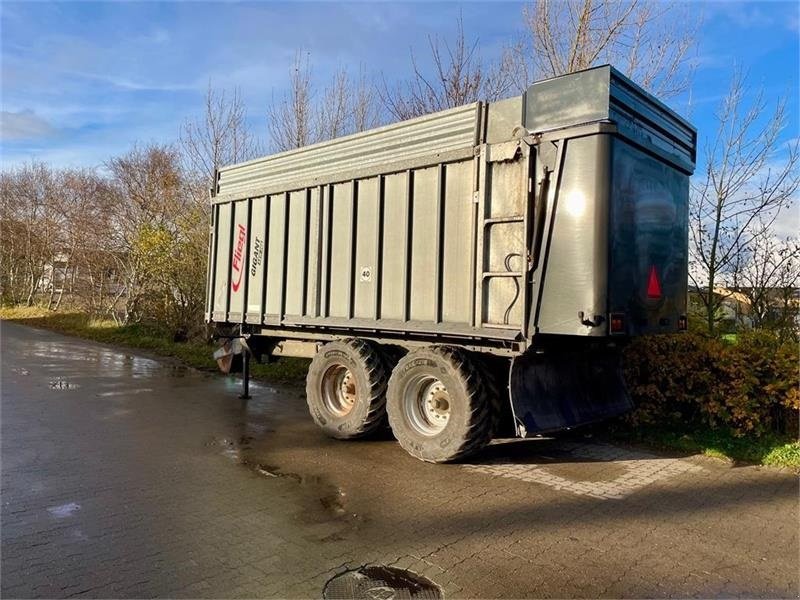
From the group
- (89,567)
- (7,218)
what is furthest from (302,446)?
(7,218)

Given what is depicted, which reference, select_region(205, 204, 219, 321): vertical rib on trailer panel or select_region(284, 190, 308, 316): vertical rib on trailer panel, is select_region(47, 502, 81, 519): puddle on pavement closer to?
select_region(284, 190, 308, 316): vertical rib on trailer panel

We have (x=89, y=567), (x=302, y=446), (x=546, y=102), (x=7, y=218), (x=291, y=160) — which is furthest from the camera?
(x=7, y=218)

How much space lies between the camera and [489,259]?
19.0 feet

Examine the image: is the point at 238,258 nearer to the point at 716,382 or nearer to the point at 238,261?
the point at 238,261

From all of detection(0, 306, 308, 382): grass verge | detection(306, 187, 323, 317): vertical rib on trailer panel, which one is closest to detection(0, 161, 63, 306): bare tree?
detection(0, 306, 308, 382): grass verge

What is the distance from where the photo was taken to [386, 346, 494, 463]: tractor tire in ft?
18.9

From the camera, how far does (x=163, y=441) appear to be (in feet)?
22.6

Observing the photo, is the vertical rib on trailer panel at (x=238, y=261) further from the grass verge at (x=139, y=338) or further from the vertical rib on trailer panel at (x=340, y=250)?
the grass verge at (x=139, y=338)

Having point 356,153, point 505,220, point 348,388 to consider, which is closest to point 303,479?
point 348,388

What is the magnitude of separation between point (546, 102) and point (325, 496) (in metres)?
4.05

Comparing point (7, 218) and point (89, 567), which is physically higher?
point (7, 218)

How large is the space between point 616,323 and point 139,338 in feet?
55.2

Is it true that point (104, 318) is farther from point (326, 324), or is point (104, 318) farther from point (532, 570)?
point (532, 570)

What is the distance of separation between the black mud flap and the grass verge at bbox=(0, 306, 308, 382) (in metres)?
6.25
